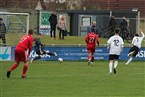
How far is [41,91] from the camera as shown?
18484mm

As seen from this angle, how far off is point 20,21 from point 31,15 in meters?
7.64

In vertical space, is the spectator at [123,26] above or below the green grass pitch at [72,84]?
above

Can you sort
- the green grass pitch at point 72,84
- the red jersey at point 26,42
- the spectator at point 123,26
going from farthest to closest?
the spectator at point 123,26, the red jersey at point 26,42, the green grass pitch at point 72,84

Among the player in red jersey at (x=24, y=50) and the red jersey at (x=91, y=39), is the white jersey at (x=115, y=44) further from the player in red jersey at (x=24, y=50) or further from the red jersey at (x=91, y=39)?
the red jersey at (x=91, y=39)

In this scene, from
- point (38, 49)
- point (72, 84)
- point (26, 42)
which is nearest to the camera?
point (72, 84)

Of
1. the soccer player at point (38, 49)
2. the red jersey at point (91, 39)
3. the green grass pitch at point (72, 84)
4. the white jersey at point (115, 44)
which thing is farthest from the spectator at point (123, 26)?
the white jersey at point (115, 44)

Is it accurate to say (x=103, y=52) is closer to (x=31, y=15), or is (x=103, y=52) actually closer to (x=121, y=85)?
(x=31, y=15)

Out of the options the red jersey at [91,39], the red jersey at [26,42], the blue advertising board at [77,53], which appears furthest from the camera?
the blue advertising board at [77,53]

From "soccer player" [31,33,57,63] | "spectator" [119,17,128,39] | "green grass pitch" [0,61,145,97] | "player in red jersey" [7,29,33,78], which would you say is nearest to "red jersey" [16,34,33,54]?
"player in red jersey" [7,29,33,78]

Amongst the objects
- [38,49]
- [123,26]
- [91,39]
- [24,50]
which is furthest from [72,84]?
[123,26]

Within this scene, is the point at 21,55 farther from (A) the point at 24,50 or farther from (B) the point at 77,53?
(B) the point at 77,53


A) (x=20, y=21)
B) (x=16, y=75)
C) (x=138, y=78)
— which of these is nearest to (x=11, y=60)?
(x=20, y=21)

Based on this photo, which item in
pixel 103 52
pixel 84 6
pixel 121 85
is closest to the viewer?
pixel 121 85

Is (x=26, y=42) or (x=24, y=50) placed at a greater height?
(x=26, y=42)
